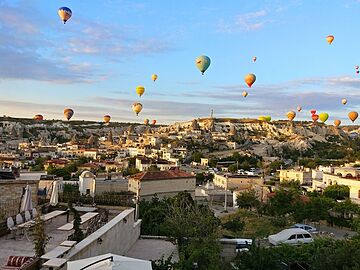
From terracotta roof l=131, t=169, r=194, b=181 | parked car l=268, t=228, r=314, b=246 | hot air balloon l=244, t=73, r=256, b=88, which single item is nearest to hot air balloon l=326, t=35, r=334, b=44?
hot air balloon l=244, t=73, r=256, b=88

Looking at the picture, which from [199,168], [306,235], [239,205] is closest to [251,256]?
[306,235]

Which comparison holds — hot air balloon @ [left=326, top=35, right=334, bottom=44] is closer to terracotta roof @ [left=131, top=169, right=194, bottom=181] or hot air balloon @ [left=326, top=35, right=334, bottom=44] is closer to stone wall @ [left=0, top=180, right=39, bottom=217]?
terracotta roof @ [left=131, top=169, right=194, bottom=181]

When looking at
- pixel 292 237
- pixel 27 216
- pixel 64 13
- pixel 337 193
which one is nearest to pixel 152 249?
pixel 27 216

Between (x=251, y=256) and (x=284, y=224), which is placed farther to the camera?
(x=284, y=224)

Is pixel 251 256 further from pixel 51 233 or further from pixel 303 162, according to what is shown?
pixel 303 162

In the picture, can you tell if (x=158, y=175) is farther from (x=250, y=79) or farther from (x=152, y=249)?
(x=152, y=249)

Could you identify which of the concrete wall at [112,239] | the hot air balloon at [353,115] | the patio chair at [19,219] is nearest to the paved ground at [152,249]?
the concrete wall at [112,239]
